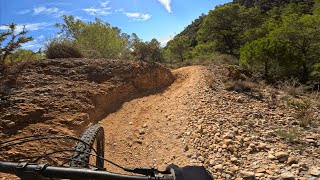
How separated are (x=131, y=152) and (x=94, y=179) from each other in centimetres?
404

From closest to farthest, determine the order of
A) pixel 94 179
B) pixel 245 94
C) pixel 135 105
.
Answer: pixel 94 179 < pixel 135 105 < pixel 245 94

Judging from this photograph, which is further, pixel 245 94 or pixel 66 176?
pixel 245 94

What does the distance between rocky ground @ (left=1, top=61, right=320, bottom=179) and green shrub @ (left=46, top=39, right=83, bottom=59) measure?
1780 mm

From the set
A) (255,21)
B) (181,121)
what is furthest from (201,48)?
(181,121)

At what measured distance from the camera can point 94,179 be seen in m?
1.50

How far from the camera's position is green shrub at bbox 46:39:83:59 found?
968 centimetres

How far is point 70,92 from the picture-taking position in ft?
23.0

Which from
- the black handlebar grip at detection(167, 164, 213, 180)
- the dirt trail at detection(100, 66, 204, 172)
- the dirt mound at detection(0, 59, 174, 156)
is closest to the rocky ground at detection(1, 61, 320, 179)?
the dirt trail at detection(100, 66, 204, 172)

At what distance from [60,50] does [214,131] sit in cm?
665

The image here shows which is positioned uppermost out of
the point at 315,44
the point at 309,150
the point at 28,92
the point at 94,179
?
the point at 315,44

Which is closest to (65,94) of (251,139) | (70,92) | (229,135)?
(70,92)

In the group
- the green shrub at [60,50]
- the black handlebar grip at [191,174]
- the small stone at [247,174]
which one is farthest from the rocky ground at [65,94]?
the black handlebar grip at [191,174]

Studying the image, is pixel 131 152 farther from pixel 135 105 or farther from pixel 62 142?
pixel 135 105

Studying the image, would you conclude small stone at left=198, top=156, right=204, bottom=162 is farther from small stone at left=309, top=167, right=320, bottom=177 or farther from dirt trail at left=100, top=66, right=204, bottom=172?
small stone at left=309, top=167, right=320, bottom=177
